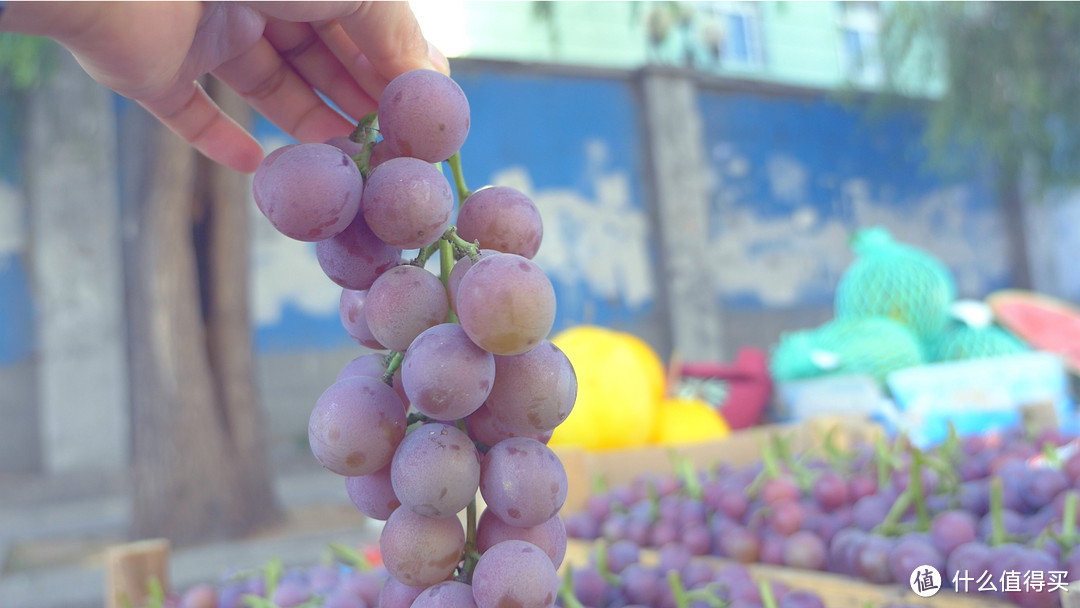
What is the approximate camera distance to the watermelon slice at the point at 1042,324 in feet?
11.2

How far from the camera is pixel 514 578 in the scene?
50 centimetres

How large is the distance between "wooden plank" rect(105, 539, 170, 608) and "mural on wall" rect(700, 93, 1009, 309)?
18.9 feet

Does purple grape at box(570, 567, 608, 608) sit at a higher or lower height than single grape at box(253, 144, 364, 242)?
lower

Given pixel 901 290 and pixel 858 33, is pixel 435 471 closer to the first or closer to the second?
pixel 901 290

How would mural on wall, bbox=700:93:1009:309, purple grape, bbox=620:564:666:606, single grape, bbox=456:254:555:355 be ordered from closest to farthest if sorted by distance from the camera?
single grape, bbox=456:254:555:355 < purple grape, bbox=620:564:666:606 < mural on wall, bbox=700:93:1009:309

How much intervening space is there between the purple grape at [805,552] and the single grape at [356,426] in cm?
88

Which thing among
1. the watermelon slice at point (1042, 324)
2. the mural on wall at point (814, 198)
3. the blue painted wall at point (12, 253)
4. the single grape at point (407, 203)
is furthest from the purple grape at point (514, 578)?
the mural on wall at point (814, 198)

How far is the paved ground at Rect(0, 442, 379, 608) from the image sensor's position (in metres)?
2.90

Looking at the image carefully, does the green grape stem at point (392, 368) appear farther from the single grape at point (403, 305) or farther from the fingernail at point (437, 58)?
the fingernail at point (437, 58)

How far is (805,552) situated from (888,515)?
0.46ft

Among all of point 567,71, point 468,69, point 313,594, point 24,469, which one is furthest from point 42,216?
point 313,594

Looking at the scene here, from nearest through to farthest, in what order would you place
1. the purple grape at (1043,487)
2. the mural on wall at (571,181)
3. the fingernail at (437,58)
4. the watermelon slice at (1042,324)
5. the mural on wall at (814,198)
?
1. the fingernail at (437,58)
2. the purple grape at (1043,487)
3. the watermelon slice at (1042,324)
4. the mural on wall at (571,181)
5. the mural on wall at (814,198)

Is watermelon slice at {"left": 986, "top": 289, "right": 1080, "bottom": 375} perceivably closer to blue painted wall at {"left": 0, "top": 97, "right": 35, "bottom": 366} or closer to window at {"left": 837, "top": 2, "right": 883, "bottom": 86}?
window at {"left": 837, "top": 2, "right": 883, "bottom": 86}

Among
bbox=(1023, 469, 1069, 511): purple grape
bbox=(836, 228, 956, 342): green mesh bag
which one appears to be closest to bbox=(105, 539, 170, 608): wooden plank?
bbox=(1023, 469, 1069, 511): purple grape
